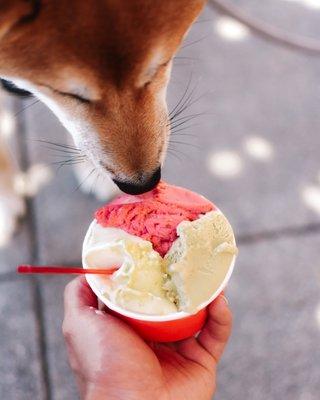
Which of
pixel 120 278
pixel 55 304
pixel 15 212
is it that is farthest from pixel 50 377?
pixel 120 278

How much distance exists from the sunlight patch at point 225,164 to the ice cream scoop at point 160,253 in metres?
0.90

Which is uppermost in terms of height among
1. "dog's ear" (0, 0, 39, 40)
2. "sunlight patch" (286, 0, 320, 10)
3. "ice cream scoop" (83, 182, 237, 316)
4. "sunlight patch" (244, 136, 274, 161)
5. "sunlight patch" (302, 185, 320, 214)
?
"dog's ear" (0, 0, 39, 40)

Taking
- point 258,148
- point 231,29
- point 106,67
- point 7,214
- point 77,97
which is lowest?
point 7,214

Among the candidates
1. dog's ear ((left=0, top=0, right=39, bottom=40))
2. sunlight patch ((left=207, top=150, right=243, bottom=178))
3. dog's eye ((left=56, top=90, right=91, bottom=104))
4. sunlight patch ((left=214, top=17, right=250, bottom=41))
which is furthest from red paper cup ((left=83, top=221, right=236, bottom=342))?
sunlight patch ((left=214, top=17, right=250, bottom=41))

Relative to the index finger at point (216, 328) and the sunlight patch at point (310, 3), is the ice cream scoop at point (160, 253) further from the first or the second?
the sunlight patch at point (310, 3)

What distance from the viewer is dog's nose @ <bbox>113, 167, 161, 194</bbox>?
1.36 m

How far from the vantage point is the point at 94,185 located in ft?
6.94

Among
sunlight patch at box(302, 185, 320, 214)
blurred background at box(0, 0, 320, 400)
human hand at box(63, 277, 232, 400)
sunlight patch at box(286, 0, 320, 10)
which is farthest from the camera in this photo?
sunlight patch at box(286, 0, 320, 10)

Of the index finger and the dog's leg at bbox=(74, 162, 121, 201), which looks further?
the dog's leg at bbox=(74, 162, 121, 201)

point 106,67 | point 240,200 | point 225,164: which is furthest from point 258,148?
point 106,67

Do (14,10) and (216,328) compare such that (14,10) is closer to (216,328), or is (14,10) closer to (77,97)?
(77,97)

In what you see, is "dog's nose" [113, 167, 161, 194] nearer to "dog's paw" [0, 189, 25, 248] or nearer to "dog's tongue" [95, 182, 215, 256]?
"dog's tongue" [95, 182, 215, 256]

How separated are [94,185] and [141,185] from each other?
78 centimetres

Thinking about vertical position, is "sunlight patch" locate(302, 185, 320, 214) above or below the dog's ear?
below
